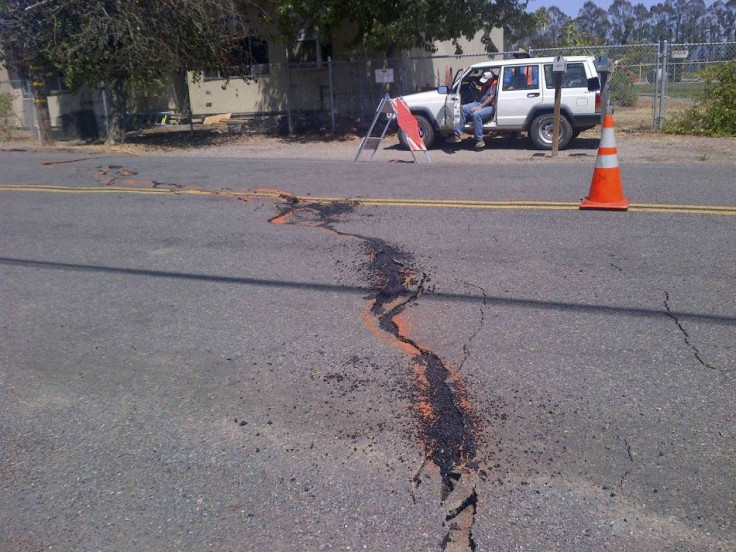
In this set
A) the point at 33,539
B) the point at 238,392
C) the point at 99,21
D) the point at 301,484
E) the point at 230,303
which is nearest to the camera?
the point at 33,539

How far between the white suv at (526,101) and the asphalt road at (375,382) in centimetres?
695

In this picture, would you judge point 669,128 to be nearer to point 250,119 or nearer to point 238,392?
point 250,119

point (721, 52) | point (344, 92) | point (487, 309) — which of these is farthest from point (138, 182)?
point (721, 52)

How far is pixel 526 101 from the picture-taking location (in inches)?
624

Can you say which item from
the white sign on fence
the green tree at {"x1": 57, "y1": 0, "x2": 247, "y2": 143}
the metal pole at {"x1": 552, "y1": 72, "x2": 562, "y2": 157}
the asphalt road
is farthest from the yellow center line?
the white sign on fence

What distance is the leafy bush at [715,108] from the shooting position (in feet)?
55.1

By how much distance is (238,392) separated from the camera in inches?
180

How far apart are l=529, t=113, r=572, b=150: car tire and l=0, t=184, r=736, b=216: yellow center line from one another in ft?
22.6

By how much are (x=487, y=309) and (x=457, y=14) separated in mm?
14140

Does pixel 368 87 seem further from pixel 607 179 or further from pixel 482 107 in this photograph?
pixel 607 179

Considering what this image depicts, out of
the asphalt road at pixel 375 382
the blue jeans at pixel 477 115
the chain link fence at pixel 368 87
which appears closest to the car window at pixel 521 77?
the blue jeans at pixel 477 115

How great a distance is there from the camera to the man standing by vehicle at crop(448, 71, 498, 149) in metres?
16.1

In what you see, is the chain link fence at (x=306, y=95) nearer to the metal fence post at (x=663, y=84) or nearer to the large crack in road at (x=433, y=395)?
the metal fence post at (x=663, y=84)

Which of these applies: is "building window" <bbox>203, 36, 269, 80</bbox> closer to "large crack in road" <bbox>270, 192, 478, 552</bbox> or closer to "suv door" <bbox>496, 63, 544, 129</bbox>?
"suv door" <bbox>496, 63, 544, 129</bbox>
